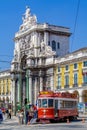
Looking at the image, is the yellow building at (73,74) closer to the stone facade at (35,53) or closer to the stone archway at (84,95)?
the stone archway at (84,95)

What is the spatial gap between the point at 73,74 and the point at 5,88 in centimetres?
3750

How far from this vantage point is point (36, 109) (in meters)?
38.3

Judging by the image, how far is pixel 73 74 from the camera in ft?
234

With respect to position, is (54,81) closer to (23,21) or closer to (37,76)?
(37,76)

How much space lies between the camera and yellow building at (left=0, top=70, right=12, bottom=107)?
102m

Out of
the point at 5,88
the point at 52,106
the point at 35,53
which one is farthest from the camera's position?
the point at 5,88

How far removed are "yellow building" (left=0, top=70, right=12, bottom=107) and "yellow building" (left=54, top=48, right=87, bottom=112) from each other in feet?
90.0

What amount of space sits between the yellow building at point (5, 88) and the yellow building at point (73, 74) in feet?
90.0

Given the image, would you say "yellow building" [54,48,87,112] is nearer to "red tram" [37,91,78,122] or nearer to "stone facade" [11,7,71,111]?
"stone facade" [11,7,71,111]

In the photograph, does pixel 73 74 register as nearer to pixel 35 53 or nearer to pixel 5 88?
pixel 35 53

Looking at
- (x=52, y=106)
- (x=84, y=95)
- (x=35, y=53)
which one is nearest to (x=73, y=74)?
(x=84, y=95)

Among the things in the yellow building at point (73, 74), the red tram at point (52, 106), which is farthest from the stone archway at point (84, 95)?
the red tram at point (52, 106)

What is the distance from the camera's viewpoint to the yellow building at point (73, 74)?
222 ft

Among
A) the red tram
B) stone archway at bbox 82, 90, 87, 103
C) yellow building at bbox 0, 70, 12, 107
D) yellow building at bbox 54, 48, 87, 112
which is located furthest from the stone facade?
the red tram
